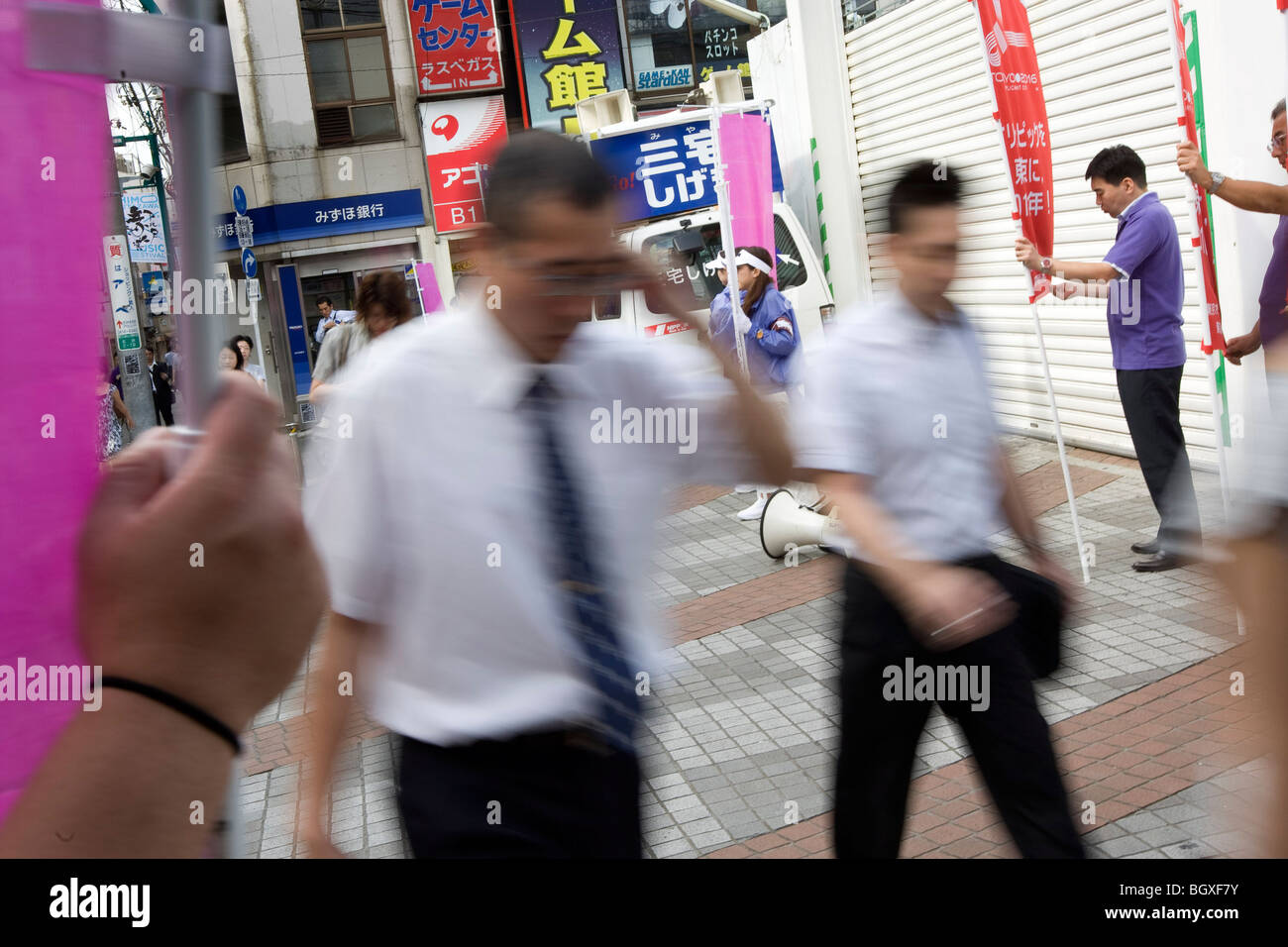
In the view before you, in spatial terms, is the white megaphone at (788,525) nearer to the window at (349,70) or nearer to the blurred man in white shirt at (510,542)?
the blurred man in white shirt at (510,542)

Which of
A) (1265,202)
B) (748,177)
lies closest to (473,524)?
(1265,202)

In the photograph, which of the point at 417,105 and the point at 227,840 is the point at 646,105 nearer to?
the point at 417,105

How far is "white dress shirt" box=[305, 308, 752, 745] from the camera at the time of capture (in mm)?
Result: 1852

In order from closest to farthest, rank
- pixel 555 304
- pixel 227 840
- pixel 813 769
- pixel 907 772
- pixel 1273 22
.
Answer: pixel 227 840 < pixel 555 304 < pixel 907 772 < pixel 813 769 < pixel 1273 22

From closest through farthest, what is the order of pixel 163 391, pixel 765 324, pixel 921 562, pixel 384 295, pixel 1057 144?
pixel 921 562
pixel 163 391
pixel 384 295
pixel 765 324
pixel 1057 144

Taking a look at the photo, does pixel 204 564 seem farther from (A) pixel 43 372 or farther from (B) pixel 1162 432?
(B) pixel 1162 432

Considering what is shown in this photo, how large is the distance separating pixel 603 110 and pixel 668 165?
4.30 feet

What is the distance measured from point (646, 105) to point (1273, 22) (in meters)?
21.1

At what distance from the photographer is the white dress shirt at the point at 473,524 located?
1.85 m

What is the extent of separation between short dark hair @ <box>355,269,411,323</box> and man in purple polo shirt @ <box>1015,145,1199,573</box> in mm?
3194

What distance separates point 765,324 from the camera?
881cm

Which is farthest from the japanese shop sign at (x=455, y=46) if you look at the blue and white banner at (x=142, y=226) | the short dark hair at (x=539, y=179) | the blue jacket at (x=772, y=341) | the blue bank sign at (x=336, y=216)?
the short dark hair at (x=539, y=179)

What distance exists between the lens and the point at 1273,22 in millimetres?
6258
